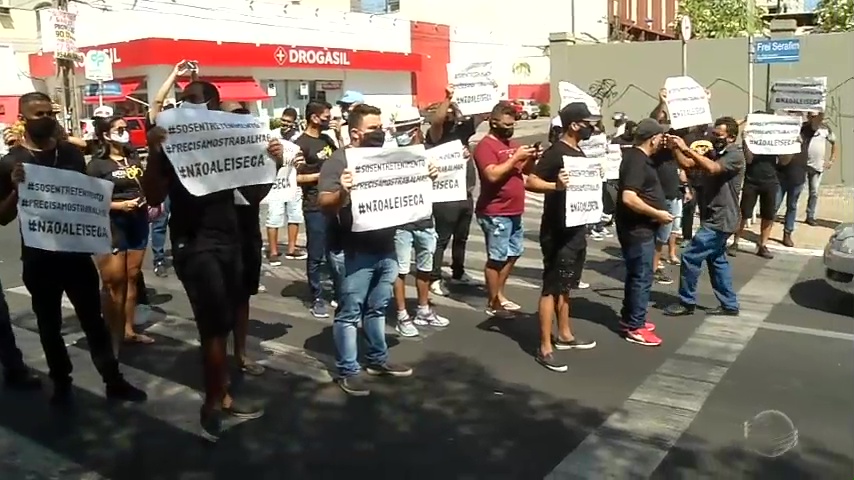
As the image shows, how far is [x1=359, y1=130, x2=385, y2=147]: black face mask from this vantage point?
224 inches

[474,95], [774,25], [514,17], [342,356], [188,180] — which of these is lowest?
[342,356]

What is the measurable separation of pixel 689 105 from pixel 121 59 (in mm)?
28979

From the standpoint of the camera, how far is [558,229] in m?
6.38

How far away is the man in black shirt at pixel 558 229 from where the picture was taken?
6.28 m

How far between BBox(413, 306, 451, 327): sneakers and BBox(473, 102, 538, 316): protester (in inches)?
21.0

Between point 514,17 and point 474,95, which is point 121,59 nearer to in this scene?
point 474,95

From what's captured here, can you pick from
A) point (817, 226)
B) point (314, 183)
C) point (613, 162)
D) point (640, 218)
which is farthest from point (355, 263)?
point (817, 226)

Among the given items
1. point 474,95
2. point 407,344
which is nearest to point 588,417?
point 407,344

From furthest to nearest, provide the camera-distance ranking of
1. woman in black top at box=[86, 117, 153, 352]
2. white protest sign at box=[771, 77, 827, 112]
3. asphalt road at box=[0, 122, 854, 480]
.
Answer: white protest sign at box=[771, 77, 827, 112] < woman in black top at box=[86, 117, 153, 352] < asphalt road at box=[0, 122, 854, 480]

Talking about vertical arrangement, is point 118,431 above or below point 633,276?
below

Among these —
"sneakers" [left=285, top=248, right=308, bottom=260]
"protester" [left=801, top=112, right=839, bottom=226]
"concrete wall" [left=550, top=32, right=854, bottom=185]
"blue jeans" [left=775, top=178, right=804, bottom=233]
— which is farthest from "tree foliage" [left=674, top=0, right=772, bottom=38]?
"sneakers" [left=285, top=248, right=308, bottom=260]

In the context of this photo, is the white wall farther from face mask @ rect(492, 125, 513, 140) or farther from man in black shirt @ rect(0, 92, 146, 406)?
man in black shirt @ rect(0, 92, 146, 406)

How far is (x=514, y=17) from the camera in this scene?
61.1 meters

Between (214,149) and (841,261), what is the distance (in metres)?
5.77
